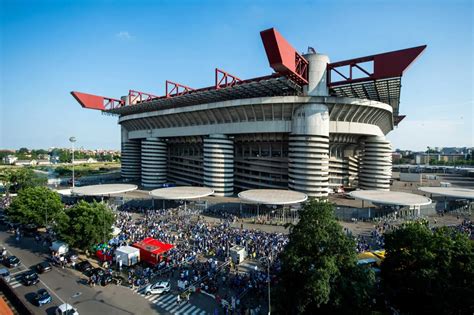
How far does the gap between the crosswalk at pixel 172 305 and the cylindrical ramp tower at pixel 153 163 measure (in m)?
48.6

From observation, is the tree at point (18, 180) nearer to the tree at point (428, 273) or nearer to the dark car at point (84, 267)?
the dark car at point (84, 267)

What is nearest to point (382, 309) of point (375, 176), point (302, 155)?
point (302, 155)

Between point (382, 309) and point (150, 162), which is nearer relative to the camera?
point (382, 309)

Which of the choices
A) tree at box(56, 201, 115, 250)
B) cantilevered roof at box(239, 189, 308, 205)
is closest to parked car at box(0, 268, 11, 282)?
tree at box(56, 201, 115, 250)

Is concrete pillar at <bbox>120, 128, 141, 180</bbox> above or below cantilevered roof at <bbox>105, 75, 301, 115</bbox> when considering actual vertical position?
below

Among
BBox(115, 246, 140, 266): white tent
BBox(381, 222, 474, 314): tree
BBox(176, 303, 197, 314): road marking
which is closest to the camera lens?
BBox(381, 222, 474, 314): tree

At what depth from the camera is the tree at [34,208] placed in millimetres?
30514

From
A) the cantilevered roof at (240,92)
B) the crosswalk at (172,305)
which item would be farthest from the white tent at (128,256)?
the cantilevered roof at (240,92)

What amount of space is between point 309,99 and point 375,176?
1040 inches

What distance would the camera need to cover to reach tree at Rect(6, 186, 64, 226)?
100 ft

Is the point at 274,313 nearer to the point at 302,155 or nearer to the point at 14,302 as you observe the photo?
the point at 14,302

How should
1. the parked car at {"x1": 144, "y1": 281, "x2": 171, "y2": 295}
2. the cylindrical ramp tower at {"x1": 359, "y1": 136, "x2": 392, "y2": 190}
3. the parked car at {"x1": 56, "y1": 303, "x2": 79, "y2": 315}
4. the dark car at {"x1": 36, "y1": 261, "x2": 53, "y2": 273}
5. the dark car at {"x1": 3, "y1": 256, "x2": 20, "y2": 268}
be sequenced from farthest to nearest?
1. the cylindrical ramp tower at {"x1": 359, "y1": 136, "x2": 392, "y2": 190}
2. the dark car at {"x1": 3, "y1": 256, "x2": 20, "y2": 268}
3. the dark car at {"x1": 36, "y1": 261, "x2": 53, "y2": 273}
4. the parked car at {"x1": 144, "y1": 281, "x2": 171, "y2": 295}
5. the parked car at {"x1": 56, "y1": 303, "x2": 79, "y2": 315}

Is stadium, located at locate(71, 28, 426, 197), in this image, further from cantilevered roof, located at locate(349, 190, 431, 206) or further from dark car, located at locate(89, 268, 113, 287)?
dark car, located at locate(89, 268, 113, 287)

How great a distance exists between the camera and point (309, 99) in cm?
4275
